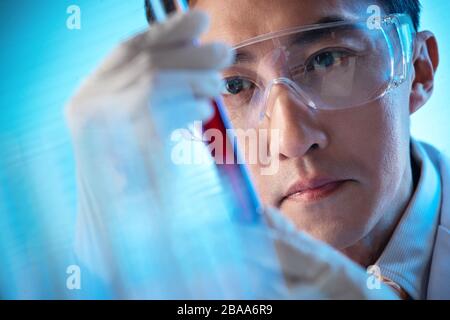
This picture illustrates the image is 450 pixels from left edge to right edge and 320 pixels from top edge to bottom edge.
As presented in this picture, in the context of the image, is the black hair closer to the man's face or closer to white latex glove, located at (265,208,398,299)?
the man's face

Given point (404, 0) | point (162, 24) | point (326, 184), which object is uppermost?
point (404, 0)

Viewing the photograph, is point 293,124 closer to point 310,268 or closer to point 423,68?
point 310,268

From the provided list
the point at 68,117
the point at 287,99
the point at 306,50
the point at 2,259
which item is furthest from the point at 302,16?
the point at 2,259

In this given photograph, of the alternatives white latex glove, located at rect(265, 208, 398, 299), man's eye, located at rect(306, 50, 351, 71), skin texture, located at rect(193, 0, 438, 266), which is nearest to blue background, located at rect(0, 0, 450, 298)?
skin texture, located at rect(193, 0, 438, 266)

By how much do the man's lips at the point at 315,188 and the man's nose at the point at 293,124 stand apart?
0.22ft

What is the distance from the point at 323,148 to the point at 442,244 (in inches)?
13.9

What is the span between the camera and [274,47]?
43.9 inches

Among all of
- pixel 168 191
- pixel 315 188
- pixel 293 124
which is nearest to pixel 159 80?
pixel 168 191

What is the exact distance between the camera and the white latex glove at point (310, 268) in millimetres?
931

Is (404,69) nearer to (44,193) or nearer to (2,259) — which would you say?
(44,193)

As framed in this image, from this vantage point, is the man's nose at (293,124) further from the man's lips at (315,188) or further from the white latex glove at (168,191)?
the white latex glove at (168,191)

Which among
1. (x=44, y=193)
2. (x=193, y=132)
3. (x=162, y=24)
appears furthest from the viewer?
(x=44, y=193)

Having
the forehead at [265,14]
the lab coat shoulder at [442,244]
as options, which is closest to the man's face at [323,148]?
the forehead at [265,14]

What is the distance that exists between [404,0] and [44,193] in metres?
0.88
